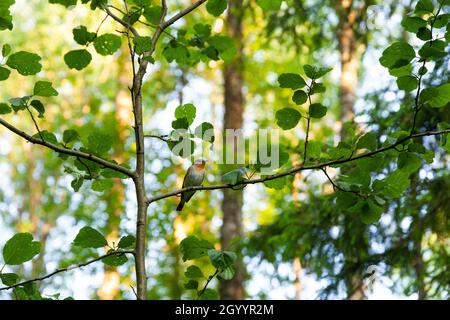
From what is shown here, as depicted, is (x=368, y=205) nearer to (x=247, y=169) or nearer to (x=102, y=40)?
(x=247, y=169)

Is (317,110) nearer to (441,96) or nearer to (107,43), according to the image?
(441,96)

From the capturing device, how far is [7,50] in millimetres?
2098

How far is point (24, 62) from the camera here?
214cm

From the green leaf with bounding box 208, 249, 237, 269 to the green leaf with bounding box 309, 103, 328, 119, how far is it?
56 centimetres

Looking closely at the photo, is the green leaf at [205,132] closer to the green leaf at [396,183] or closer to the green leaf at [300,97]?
the green leaf at [300,97]

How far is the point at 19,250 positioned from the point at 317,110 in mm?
1138

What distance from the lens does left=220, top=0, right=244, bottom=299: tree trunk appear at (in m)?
7.48

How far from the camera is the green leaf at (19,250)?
2.04 m

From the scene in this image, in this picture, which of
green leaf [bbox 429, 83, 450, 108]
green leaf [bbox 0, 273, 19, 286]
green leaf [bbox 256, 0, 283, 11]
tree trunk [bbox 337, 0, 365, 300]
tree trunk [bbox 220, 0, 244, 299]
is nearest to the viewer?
green leaf [bbox 429, 83, 450, 108]

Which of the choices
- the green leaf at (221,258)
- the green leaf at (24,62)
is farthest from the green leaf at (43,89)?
the green leaf at (221,258)

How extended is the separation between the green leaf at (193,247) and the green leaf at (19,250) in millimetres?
496

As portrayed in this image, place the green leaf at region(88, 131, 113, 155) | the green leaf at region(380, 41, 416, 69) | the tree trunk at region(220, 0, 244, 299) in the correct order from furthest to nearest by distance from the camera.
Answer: the tree trunk at region(220, 0, 244, 299) → the green leaf at region(88, 131, 113, 155) → the green leaf at region(380, 41, 416, 69)

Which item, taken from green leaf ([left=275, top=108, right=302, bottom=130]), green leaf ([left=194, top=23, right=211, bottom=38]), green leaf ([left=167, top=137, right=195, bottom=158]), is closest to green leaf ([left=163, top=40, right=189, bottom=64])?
green leaf ([left=194, top=23, right=211, bottom=38])

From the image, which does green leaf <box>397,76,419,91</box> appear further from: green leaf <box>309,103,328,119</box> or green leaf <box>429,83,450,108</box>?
green leaf <box>309,103,328,119</box>
